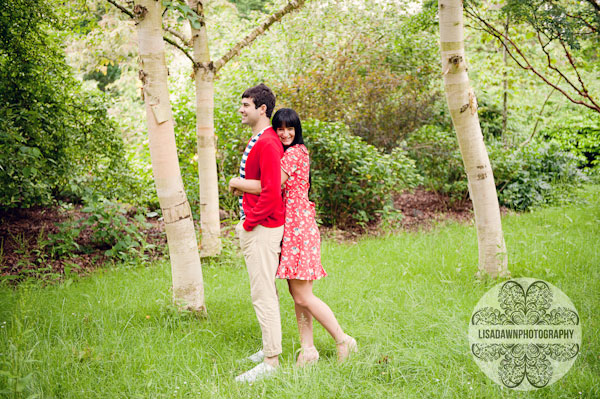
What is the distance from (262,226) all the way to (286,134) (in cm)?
65

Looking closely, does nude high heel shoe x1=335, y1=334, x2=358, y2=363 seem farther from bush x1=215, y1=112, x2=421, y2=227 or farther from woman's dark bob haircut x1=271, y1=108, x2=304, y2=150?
bush x1=215, y1=112, x2=421, y2=227

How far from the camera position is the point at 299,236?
308 centimetres

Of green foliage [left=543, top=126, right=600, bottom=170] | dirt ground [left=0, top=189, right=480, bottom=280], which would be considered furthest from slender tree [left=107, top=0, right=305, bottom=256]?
green foliage [left=543, top=126, right=600, bottom=170]

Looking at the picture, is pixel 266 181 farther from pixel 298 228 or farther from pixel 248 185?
pixel 298 228

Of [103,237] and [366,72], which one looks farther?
[366,72]

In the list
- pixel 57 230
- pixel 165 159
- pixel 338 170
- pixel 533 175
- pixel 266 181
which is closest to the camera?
pixel 266 181

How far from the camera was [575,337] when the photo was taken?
3.22 meters

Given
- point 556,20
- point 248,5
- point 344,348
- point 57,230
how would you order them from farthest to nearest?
point 248,5 → point 57,230 → point 556,20 → point 344,348

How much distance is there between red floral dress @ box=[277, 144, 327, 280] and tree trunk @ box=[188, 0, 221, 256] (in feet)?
8.97

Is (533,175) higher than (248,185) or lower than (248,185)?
higher

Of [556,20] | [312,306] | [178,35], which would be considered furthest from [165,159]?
[556,20]

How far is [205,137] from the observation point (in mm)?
5590

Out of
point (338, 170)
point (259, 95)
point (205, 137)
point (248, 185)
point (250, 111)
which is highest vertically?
point (205, 137)

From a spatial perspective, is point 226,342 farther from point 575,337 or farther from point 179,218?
point 575,337
